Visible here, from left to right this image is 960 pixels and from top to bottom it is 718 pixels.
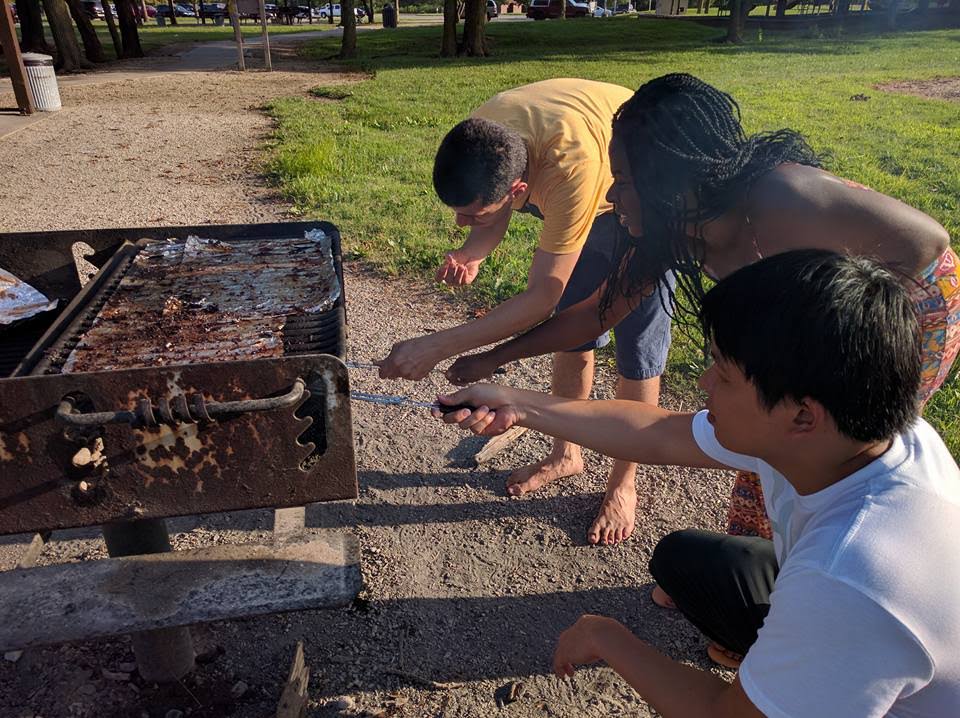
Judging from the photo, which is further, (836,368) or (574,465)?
(574,465)

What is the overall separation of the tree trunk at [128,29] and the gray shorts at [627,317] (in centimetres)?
2305

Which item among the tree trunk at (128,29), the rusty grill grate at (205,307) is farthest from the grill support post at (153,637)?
the tree trunk at (128,29)

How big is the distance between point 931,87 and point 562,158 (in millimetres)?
14074

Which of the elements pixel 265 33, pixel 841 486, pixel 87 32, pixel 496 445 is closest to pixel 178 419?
pixel 841 486

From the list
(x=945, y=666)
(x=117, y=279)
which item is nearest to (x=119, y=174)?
(x=117, y=279)

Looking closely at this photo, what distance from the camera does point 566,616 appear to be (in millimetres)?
2373

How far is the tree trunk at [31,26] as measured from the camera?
61.1ft

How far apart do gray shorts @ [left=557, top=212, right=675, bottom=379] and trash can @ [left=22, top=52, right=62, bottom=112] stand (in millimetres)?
10695

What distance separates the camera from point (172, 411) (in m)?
1.26

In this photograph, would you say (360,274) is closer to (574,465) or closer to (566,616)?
(574,465)

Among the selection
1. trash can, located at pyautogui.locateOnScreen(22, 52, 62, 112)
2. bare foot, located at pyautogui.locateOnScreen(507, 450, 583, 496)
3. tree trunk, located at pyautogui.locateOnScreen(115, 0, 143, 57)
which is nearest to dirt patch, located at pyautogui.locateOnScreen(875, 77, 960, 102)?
bare foot, located at pyautogui.locateOnScreen(507, 450, 583, 496)

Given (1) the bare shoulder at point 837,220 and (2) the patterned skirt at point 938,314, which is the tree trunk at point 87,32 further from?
(2) the patterned skirt at point 938,314

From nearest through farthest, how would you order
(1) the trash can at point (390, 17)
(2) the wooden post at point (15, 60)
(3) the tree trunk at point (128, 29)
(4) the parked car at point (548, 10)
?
(2) the wooden post at point (15, 60) < (3) the tree trunk at point (128, 29) < (1) the trash can at point (390, 17) < (4) the parked car at point (548, 10)

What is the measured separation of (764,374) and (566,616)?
1.54m
